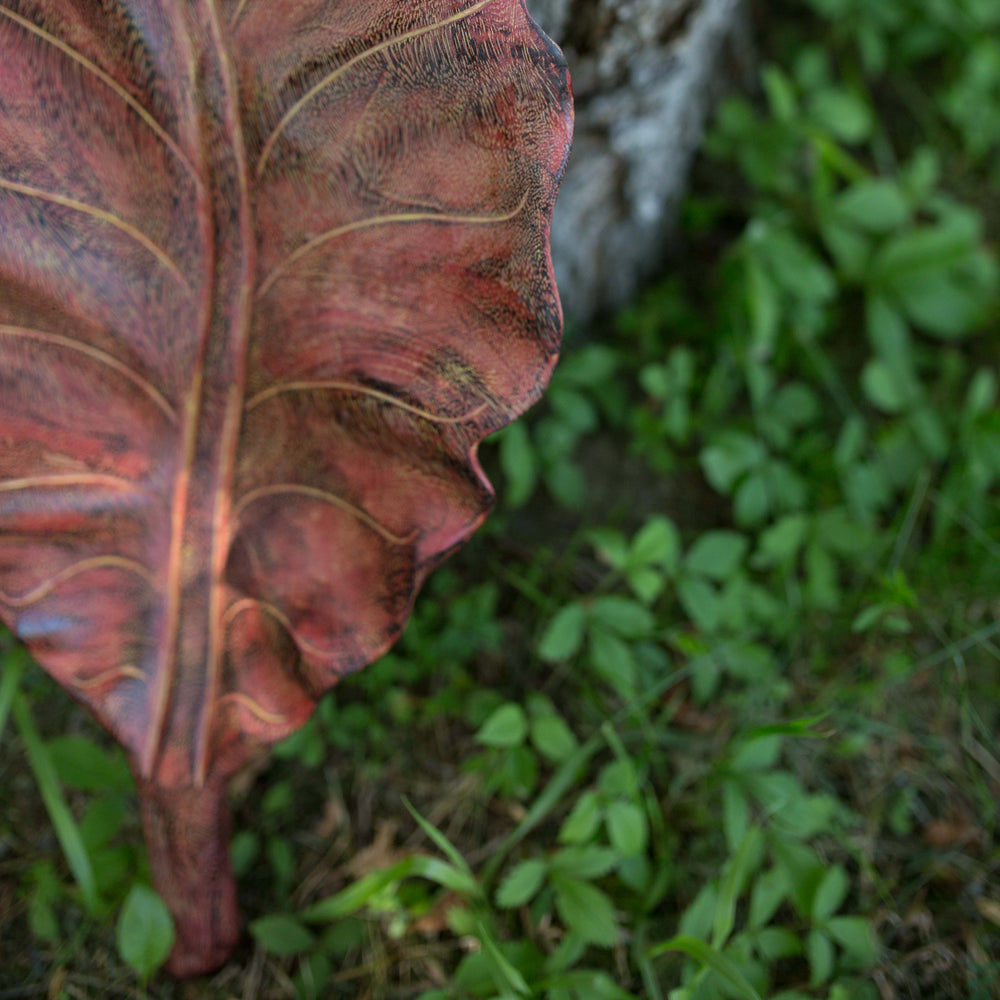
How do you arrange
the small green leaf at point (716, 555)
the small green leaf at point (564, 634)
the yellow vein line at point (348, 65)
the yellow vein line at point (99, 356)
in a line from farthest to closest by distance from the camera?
the small green leaf at point (716, 555) → the small green leaf at point (564, 634) → the yellow vein line at point (99, 356) → the yellow vein line at point (348, 65)

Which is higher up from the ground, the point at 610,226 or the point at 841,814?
the point at 610,226

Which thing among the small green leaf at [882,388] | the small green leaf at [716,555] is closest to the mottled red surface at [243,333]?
the small green leaf at [716,555]

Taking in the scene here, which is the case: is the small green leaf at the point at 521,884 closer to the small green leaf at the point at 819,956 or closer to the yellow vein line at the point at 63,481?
the small green leaf at the point at 819,956

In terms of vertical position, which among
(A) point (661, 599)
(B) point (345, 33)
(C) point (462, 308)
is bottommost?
(A) point (661, 599)

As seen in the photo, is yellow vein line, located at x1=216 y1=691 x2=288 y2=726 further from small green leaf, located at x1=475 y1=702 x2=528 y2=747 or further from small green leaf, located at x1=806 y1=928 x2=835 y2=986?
small green leaf, located at x1=806 y1=928 x2=835 y2=986

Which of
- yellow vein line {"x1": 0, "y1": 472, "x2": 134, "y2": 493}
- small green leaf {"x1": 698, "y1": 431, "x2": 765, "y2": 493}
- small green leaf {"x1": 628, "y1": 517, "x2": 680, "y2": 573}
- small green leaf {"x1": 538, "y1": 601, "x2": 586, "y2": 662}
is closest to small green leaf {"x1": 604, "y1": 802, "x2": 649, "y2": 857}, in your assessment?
small green leaf {"x1": 538, "y1": 601, "x2": 586, "y2": 662}

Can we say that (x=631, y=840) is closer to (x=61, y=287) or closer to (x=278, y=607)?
(x=278, y=607)

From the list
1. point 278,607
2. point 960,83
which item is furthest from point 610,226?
point 278,607

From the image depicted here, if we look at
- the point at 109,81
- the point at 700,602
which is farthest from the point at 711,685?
the point at 109,81
